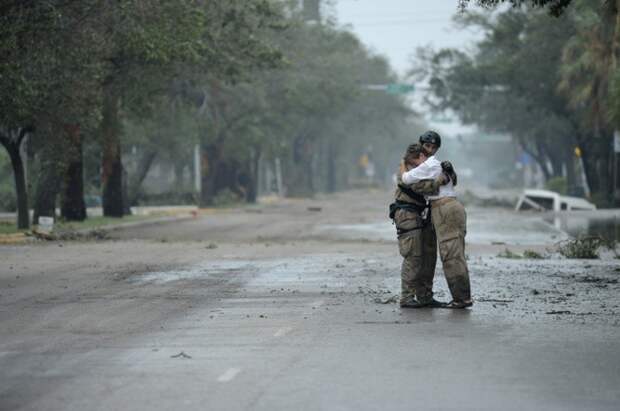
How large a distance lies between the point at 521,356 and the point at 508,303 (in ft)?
14.5

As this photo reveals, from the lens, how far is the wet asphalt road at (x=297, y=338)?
866 centimetres

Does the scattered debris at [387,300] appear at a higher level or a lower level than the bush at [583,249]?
higher

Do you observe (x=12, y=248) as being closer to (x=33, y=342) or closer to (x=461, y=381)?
(x=33, y=342)

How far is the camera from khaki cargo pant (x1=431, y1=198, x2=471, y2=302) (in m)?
14.0

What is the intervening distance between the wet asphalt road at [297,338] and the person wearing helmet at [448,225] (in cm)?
39

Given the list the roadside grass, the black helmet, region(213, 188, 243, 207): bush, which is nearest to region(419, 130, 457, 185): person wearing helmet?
the black helmet

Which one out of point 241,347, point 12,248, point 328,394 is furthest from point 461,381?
point 12,248

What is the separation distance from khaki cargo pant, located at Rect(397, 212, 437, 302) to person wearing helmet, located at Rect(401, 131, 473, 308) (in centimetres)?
24

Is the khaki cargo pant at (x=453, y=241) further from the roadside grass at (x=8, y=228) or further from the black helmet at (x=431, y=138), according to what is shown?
the roadside grass at (x=8, y=228)

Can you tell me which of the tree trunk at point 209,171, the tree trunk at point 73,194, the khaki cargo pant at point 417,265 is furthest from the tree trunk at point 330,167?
the khaki cargo pant at point 417,265

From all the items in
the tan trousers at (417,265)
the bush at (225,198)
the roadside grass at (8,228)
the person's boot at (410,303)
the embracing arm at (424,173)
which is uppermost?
the embracing arm at (424,173)

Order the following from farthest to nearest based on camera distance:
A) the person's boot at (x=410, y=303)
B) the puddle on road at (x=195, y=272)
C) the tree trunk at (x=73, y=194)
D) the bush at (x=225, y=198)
Answer: 1. the bush at (x=225, y=198)
2. the tree trunk at (x=73, y=194)
3. the puddle on road at (x=195, y=272)
4. the person's boot at (x=410, y=303)

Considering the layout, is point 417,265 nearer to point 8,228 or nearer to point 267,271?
point 267,271

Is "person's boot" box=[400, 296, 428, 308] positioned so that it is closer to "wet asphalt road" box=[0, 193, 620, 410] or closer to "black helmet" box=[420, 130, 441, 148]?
"wet asphalt road" box=[0, 193, 620, 410]
